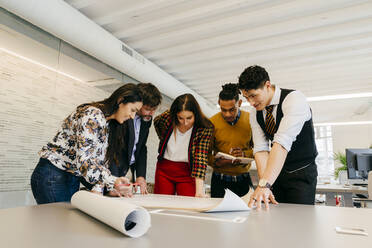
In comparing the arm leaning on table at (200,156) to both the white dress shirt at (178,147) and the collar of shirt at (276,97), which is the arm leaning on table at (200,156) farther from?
the collar of shirt at (276,97)

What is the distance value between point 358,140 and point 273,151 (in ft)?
27.9

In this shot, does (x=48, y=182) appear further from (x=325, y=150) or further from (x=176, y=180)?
(x=325, y=150)

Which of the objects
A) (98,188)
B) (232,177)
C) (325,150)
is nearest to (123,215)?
(98,188)

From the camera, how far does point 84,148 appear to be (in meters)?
1.05

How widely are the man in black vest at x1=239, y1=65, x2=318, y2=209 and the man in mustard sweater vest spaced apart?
338 millimetres

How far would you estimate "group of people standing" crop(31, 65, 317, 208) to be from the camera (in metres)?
1.10

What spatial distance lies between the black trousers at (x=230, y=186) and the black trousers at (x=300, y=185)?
442 mm

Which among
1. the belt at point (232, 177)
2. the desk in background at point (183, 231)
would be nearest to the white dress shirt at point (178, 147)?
the belt at point (232, 177)

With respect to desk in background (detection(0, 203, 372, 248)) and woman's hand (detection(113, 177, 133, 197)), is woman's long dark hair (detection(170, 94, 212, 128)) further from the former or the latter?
desk in background (detection(0, 203, 372, 248))

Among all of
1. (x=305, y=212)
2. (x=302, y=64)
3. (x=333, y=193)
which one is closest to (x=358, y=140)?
(x=302, y=64)

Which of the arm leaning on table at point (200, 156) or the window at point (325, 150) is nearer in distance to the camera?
the arm leaning on table at point (200, 156)

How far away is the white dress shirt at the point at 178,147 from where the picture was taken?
1.62 m

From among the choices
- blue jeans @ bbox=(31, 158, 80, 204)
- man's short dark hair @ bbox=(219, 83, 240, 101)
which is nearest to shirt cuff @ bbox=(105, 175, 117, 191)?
blue jeans @ bbox=(31, 158, 80, 204)

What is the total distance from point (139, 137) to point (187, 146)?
302 millimetres
